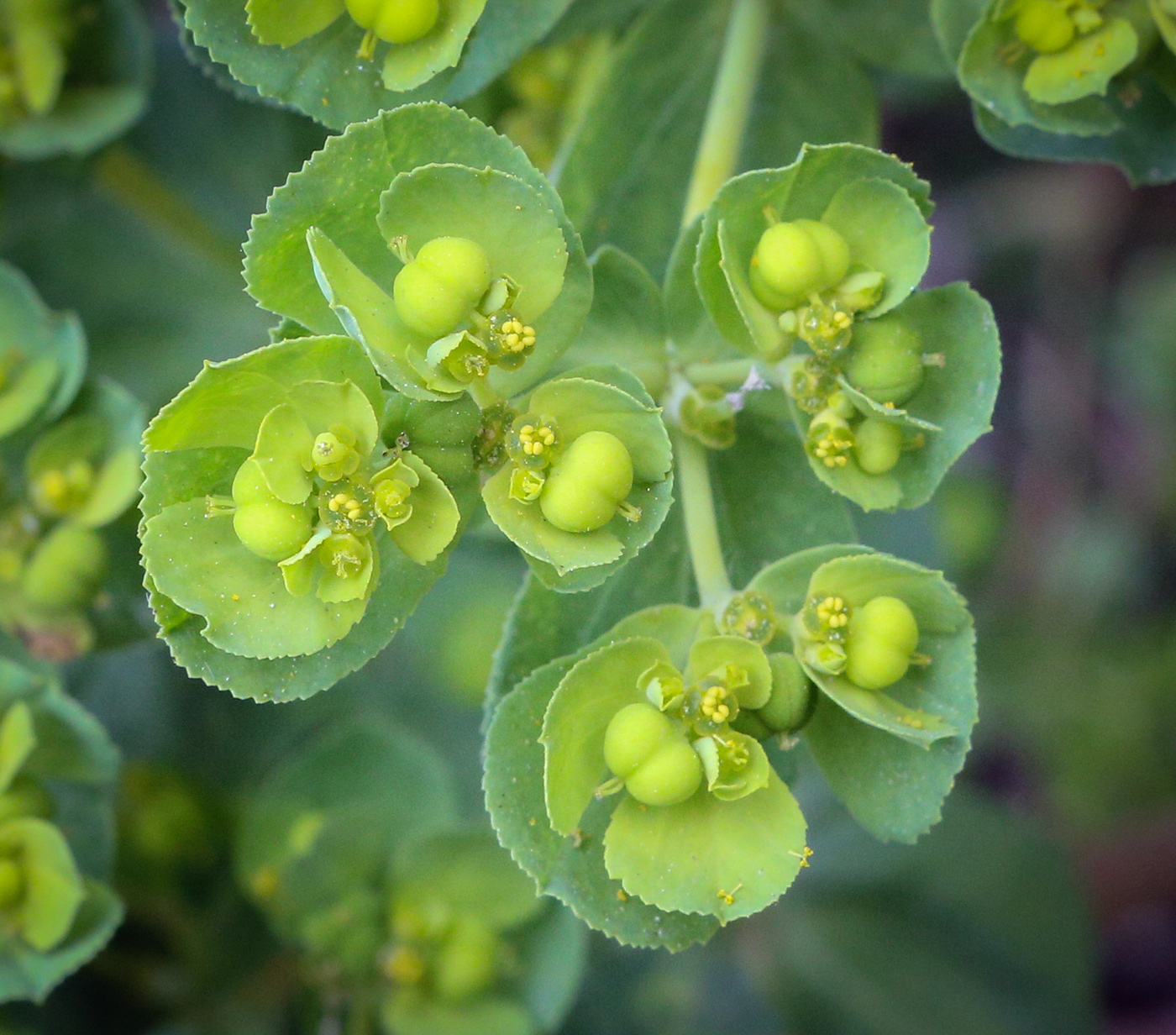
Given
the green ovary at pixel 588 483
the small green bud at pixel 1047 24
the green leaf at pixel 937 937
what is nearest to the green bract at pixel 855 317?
the green ovary at pixel 588 483

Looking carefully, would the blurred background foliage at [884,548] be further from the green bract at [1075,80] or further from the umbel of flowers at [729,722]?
the umbel of flowers at [729,722]

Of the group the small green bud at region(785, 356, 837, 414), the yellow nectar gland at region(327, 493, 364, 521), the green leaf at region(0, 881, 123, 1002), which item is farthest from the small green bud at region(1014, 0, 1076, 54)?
the green leaf at region(0, 881, 123, 1002)

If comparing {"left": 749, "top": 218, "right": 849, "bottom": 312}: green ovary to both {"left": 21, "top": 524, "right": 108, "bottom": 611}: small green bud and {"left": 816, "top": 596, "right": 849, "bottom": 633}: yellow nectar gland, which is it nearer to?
{"left": 816, "top": 596, "right": 849, "bottom": 633}: yellow nectar gland

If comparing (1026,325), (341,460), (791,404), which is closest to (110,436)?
(341,460)

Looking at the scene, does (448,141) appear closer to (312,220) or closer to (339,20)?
Answer: (312,220)

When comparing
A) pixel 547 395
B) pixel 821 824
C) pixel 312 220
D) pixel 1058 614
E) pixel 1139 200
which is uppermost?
pixel 312 220
